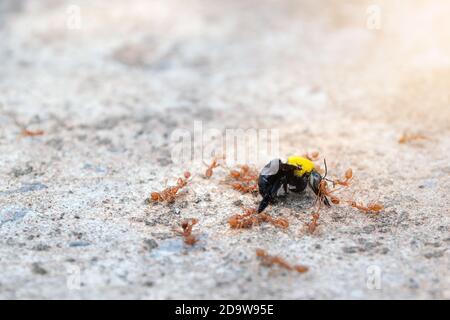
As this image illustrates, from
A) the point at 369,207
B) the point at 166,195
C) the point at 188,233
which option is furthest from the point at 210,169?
the point at 369,207

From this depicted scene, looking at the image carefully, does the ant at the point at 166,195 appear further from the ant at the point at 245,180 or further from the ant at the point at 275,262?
the ant at the point at 275,262

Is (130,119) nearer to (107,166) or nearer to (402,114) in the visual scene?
(107,166)

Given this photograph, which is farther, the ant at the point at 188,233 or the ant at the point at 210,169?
the ant at the point at 210,169

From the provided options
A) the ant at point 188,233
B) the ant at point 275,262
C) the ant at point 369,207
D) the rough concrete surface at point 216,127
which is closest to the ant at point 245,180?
the rough concrete surface at point 216,127

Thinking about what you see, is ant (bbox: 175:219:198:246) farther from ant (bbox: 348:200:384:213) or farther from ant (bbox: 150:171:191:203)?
ant (bbox: 348:200:384:213)

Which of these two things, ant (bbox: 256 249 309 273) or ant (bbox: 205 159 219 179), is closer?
ant (bbox: 256 249 309 273)

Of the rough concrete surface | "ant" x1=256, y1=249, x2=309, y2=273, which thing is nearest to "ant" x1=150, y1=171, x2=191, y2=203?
the rough concrete surface

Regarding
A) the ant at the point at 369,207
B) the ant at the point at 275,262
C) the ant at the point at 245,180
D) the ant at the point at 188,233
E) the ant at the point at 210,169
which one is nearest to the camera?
the ant at the point at 275,262

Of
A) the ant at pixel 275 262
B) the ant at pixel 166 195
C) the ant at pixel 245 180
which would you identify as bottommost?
the ant at pixel 275 262
